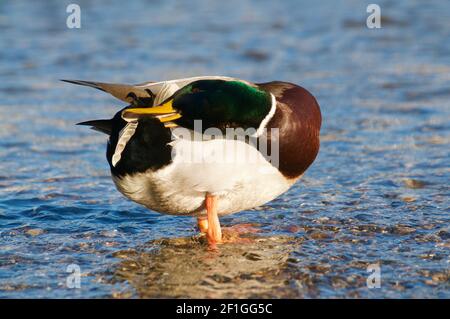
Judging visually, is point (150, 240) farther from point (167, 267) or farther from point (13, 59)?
point (13, 59)

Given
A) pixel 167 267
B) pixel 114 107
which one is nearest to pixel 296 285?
pixel 167 267

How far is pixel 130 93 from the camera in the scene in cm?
434

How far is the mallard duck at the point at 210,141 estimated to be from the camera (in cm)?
416

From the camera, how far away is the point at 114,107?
8.48m

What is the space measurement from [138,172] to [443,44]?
23.7 ft

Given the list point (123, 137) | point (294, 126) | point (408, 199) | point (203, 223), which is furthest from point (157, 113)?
point (408, 199)

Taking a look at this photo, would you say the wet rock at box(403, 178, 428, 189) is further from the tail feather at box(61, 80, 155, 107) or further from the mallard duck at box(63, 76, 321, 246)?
the tail feather at box(61, 80, 155, 107)

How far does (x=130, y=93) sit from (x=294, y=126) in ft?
2.80

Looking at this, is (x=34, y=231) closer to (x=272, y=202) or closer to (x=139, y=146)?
(x=139, y=146)

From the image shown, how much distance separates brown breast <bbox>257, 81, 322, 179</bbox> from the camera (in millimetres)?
4301

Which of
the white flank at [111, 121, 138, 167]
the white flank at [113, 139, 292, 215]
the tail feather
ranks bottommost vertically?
the white flank at [113, 139, 292, 215]

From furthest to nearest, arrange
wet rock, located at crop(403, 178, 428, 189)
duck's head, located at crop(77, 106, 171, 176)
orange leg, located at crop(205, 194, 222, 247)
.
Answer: wet rock, located at crop(403, 178, 428, 189)
orange leg, located at crop(205, 194, 222, 247)
duck's head, located at crop(77, 106, 171, 176)

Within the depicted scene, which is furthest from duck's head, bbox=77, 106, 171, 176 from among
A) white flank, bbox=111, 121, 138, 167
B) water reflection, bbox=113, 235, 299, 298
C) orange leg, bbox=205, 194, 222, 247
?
water reflection, bbox=113, 235, 299, 298

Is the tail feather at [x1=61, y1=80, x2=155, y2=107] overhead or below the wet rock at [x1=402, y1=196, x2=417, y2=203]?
overhead
